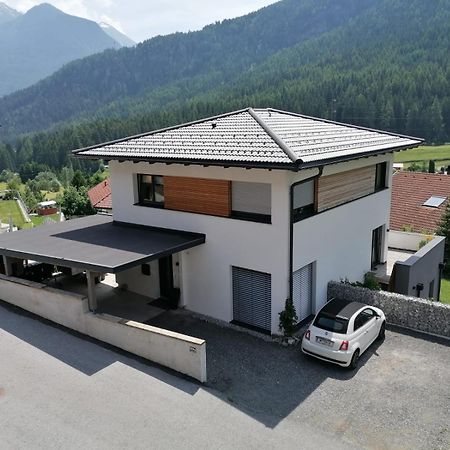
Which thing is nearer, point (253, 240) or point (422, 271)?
point (253, 240)

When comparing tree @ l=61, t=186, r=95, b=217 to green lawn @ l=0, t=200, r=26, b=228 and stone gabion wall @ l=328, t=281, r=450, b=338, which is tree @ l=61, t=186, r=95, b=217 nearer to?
green lawn @ l=0, t=200, r=26, b=228

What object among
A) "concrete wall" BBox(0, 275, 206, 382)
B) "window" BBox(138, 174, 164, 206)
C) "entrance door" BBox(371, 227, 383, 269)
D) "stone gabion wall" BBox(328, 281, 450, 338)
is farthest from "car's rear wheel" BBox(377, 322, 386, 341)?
"window" BBox(138, 174, 164, 206)

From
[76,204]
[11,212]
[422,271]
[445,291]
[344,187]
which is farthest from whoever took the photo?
[11,212]

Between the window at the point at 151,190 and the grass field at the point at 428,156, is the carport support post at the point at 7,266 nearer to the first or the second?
the window at the point at 151,190

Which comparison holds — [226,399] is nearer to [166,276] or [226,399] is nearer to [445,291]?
[166,276]

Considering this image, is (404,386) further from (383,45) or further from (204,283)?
(383,45)

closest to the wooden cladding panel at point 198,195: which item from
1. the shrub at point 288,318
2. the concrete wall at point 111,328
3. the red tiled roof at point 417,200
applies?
the shrub at point 288,318

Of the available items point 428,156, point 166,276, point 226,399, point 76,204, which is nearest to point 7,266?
point 166,276
